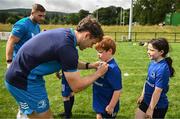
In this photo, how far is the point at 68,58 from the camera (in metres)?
3.91

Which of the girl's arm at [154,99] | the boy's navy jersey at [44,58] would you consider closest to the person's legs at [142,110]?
the girl's arm at [154,99]

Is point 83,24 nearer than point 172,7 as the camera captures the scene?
Yes

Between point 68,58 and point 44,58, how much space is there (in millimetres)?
257

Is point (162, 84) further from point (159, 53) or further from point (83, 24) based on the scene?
point (83, 24)

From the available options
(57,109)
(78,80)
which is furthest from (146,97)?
(57,109)

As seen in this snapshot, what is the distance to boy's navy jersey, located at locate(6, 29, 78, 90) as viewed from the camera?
3.92 metres

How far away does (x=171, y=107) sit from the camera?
833 centimetres

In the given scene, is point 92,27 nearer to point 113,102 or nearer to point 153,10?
point 113,102

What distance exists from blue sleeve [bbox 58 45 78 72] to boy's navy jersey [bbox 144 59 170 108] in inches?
59.5

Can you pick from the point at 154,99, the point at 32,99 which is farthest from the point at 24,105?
the point at 154,99

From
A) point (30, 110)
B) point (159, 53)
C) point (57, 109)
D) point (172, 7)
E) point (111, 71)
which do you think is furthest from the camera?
point (172, 7)

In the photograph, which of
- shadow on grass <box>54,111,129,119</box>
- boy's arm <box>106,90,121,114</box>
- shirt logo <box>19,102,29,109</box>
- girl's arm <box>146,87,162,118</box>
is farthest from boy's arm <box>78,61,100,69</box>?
shadow on grass <box>54,111,129,119</box>

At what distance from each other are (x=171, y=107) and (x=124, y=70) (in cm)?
656

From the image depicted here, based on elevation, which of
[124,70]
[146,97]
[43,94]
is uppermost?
[43,94]
